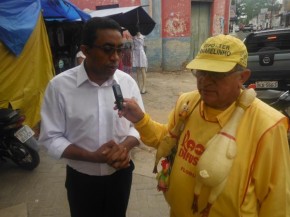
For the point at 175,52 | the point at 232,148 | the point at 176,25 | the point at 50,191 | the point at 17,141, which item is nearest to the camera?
the point at 232,148

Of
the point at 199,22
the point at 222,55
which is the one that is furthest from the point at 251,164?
the point at 199,22

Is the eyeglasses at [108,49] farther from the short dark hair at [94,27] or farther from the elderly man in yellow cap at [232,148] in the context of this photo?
the elderly man in yellow cap at [232,148]

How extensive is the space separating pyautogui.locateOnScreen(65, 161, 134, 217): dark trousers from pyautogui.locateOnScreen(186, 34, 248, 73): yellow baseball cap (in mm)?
1069

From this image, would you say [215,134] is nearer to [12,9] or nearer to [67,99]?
[67,99]

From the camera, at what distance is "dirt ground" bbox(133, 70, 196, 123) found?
727 cm

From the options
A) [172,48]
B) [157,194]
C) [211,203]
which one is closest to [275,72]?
[157,194]

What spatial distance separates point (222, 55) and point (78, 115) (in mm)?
970

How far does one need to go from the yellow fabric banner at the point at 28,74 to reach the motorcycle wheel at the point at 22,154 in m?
0.89

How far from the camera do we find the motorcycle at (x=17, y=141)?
407 centimetres

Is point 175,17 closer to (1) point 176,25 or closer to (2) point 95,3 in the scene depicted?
(1) point 176,25

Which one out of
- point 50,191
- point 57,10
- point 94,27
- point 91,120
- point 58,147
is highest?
point 57,10

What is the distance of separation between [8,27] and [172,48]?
9.05 metres

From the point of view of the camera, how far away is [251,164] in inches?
54.1

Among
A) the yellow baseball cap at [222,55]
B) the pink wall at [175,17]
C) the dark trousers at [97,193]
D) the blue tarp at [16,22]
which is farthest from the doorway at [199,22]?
the yellow baseball cap at [222,55]
